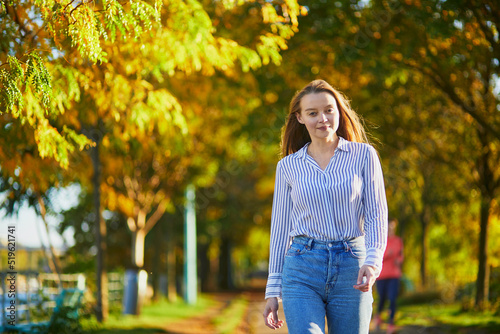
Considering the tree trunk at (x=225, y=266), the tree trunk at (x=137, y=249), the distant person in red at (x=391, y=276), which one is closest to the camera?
the distant person in red at (x=391, y=276)

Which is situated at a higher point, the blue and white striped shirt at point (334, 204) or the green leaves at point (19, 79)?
the green leaves at point (19, 79)

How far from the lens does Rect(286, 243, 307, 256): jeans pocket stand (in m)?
3.26

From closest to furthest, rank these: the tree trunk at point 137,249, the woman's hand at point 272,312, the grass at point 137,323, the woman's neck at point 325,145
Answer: the woman's hand at point 272,312
the woman's neck at point 325,145
the grass at point 137,323
the tree trunk at point 137,249

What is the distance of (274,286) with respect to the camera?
3.39 meters

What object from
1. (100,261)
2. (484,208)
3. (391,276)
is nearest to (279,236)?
(391,276)

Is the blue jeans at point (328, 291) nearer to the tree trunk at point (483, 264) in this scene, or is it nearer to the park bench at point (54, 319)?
the park bench at point (54, 319)

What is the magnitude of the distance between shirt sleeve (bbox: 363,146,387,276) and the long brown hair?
0.85 ft

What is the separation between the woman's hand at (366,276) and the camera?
10.0 feet

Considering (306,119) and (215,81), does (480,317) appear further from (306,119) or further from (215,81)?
(306,119)

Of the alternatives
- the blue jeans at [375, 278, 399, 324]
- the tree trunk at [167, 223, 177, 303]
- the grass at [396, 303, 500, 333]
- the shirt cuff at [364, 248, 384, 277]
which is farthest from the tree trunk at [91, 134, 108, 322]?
the tree trunk at [167, 223, 177, 303]

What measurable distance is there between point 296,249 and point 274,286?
0.25m

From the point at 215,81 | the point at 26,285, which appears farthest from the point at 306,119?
the point at 215,81

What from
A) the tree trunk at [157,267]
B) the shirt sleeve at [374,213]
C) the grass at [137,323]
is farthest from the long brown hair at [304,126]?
the tree trunk at [157,267]

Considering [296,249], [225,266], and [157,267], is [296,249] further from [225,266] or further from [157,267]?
[225,266]
